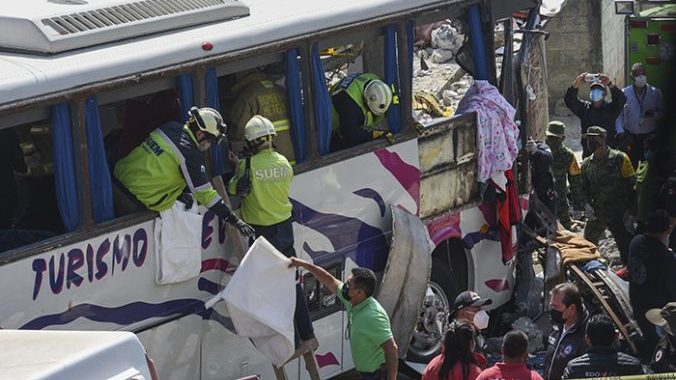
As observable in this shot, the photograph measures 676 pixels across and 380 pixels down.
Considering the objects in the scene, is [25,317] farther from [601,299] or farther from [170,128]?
[601,299]

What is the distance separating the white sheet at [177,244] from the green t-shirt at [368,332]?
3.09 feet

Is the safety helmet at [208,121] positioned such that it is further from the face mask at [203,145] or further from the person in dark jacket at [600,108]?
the person in dark jacket at [600,108]

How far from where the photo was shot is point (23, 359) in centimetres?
702

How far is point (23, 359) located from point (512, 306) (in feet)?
21.7

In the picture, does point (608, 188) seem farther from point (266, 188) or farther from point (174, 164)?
point (174, 164)

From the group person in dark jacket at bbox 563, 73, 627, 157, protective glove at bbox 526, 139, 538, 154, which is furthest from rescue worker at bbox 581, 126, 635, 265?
person in dark jacket at bbox 563, 73, 627, 157

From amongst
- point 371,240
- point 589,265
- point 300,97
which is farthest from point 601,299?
point 300,97

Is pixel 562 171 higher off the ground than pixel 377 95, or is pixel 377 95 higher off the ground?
pixel 377 95

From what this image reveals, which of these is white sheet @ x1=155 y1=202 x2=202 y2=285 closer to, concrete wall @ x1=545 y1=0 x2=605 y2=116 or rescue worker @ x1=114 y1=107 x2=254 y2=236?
rescue worker @ x1=114 y1=107 x2=254 y2=236

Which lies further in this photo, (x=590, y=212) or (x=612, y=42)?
(x=612, y=42)

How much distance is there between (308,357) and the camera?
1058 centimetres

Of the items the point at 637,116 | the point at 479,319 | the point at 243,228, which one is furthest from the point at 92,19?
the point at 637,116

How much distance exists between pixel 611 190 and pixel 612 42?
5.91 metres

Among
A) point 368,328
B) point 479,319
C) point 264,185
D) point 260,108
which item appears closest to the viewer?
point 368,328
